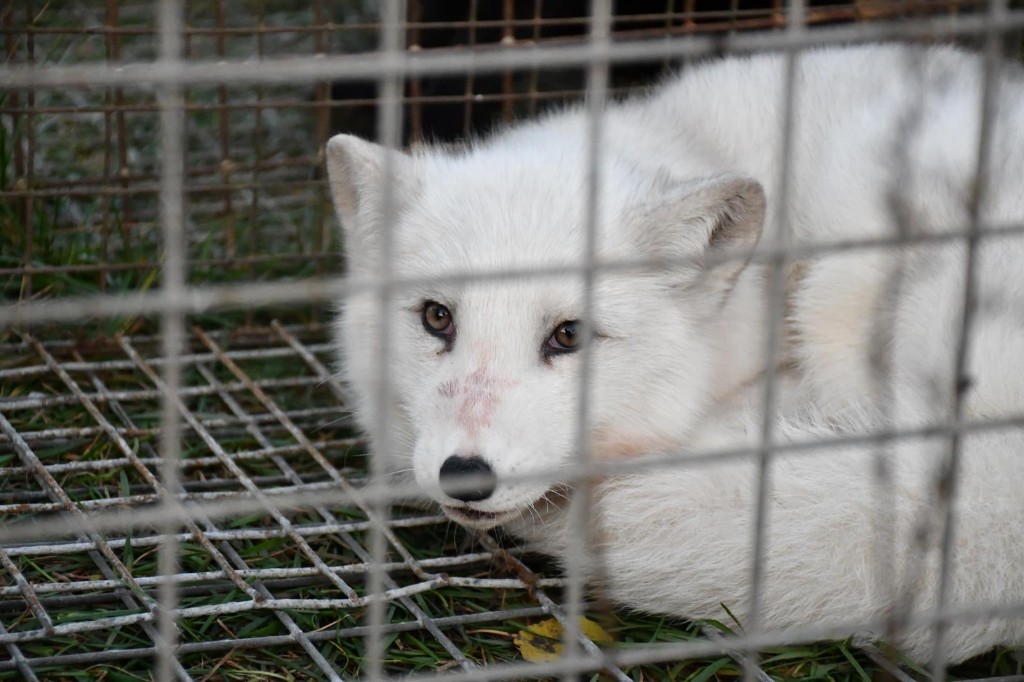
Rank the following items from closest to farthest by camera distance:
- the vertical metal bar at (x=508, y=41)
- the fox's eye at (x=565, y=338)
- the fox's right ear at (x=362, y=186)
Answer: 1. the fox's eye at (x=565, y=338)
2. the fox's right ear at (x=362, y=186)
3. the vertical metal bar at (x=508, y=41)

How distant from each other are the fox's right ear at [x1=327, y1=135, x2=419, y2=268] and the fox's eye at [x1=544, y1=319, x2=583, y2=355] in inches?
16.5

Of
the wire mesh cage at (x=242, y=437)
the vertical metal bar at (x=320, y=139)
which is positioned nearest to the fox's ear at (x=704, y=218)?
the wire mesh cage at (x=242, y=437)

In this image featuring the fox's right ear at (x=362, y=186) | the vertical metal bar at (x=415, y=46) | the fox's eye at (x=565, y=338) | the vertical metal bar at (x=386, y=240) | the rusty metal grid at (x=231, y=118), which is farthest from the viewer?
the vertical metal bar at (x=415, y=46)

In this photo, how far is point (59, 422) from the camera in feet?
8.80

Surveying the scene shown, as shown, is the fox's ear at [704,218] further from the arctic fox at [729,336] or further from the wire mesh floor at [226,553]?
the wire mesh floor at [226,553]

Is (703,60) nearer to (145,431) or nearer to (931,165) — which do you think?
(931,165)

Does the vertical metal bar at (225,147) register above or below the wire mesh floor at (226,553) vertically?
above

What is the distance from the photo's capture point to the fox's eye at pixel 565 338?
2150 mm

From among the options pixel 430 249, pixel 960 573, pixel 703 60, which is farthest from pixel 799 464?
pixel 703 60

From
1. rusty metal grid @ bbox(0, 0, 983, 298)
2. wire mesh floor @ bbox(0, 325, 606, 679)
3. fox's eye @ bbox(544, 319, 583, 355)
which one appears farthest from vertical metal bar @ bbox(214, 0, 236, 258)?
fox's eye @ bbox(544, 319, 583, 355)

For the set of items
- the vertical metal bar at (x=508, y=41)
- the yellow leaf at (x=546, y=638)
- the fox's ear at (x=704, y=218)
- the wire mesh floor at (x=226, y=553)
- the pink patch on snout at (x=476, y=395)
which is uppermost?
the vertical metal bar at (x=508, y=41)

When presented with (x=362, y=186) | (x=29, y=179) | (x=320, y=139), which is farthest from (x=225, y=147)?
(x=362, y=186)

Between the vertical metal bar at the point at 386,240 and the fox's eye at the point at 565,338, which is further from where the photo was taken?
the fox's eye at the point at 565,338

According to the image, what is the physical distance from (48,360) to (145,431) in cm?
46
